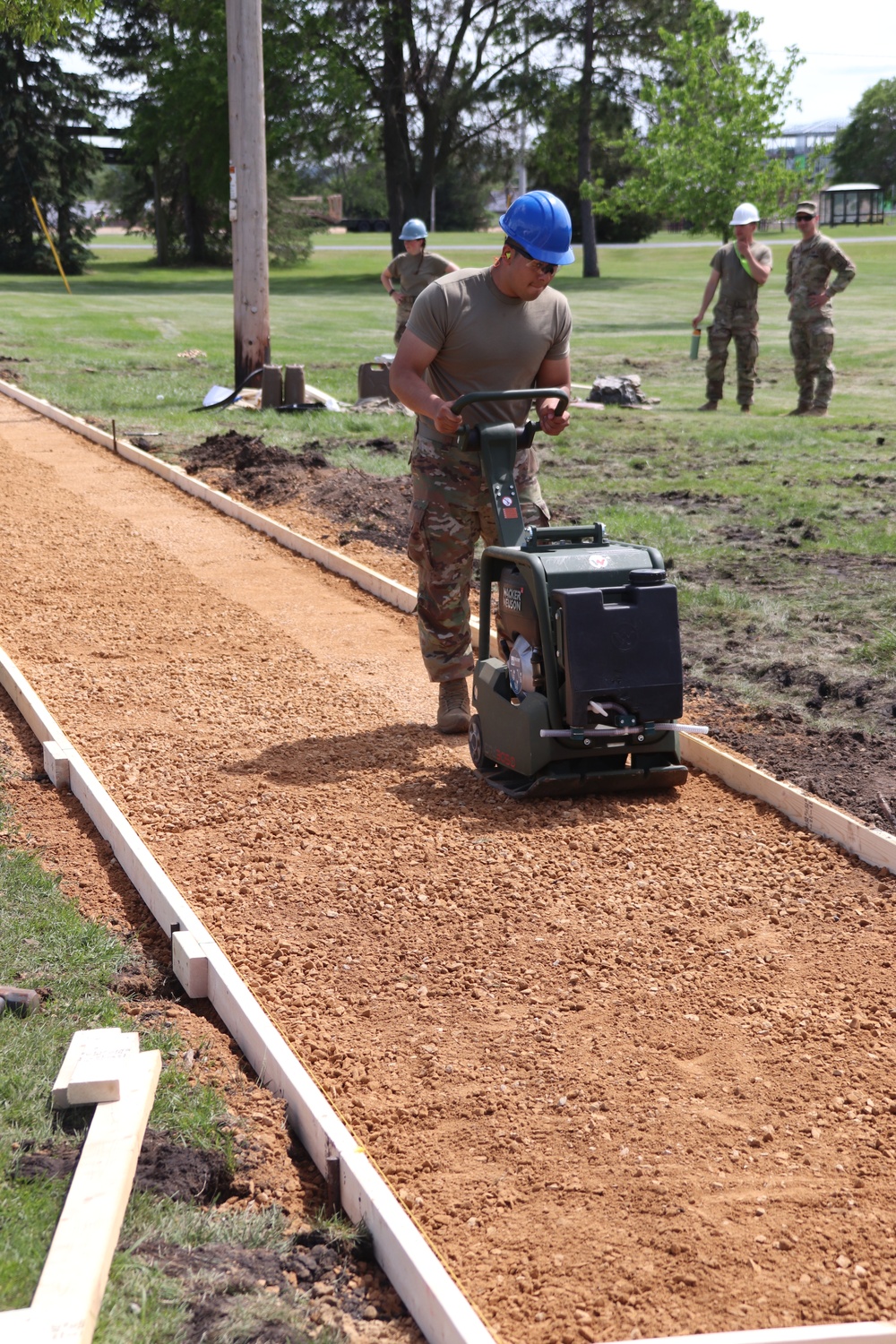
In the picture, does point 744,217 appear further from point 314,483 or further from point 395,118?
point 395,118

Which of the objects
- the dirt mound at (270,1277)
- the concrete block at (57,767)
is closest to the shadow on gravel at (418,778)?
the concrete block at (57,767)

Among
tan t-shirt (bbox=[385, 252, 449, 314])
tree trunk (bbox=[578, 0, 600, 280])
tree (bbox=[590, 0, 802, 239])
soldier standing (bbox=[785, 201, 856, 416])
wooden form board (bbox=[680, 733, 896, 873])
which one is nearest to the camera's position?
wooden form board (bbox=[680, 733, 896, 873])

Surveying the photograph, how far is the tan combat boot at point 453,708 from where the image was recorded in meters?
6.10

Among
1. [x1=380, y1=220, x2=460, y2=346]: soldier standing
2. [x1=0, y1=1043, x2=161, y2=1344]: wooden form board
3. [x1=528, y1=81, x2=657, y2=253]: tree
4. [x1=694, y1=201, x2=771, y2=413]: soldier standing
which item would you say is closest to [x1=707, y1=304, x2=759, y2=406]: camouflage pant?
[x1=694, y1=201, x2=771, y2=413]: soldier standing

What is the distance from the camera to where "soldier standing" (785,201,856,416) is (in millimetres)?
14789

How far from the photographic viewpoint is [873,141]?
9019cm

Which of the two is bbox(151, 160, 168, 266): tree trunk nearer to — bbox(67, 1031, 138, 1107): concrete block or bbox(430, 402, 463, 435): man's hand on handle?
bbox(430, 402, 463, 435): man's hand on handle

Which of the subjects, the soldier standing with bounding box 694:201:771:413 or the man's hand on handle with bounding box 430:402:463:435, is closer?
the man's hand on handle with bounding box 430:402:463:435

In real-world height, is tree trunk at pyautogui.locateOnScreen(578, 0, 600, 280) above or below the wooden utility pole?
above

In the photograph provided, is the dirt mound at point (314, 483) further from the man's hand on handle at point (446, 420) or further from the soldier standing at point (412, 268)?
the man's hand on handle at point (446, 420)

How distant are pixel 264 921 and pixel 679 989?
134 centimetres

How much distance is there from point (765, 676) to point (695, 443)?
7448 millimetres

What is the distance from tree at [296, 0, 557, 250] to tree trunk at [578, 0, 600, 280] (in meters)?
1.27

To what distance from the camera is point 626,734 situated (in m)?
4.98
